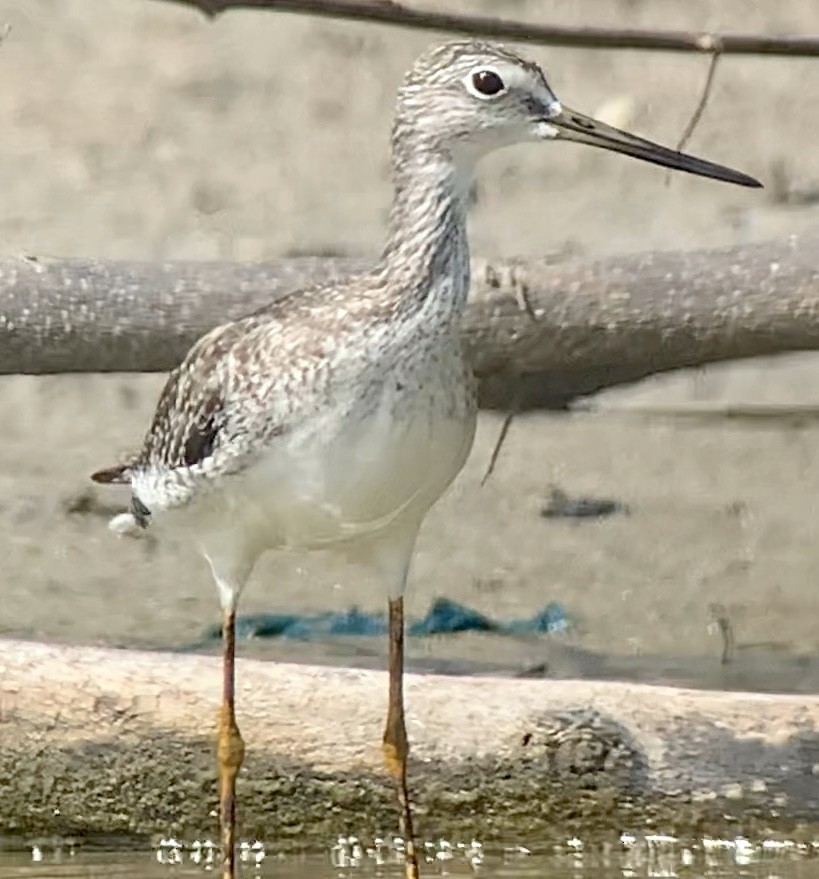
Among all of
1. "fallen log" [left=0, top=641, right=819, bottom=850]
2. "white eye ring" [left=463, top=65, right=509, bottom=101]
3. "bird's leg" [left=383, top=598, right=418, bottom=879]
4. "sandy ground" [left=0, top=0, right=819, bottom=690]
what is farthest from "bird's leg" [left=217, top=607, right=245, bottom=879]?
"sandy ground" [left=0, top=0, right=819, bottom=690]

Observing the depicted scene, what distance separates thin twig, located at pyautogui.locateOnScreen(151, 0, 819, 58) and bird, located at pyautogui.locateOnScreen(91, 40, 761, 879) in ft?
2.61

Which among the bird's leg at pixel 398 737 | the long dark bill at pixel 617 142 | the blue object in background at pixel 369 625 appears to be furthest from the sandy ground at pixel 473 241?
the long dark bill at pixel 617 142

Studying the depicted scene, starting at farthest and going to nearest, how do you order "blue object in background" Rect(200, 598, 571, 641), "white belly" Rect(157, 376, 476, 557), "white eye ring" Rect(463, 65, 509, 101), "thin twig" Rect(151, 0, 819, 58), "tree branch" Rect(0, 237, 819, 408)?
"blue object in background" Rect(200, 598, 571, 641), "tree branch" Rect(0, 237, 819, 408), "thin twig" Rect(151, 0, 819, 58), "white eye ring" Rect(463, 65, 509, 101), "white belly" Rect(157, 376, 476, 557)

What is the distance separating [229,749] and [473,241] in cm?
422

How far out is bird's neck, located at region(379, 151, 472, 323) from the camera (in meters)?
4.94

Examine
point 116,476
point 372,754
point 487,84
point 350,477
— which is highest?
point 487,84

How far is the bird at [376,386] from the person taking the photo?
4879mm

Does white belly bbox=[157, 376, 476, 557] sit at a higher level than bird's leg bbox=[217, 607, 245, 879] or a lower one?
higher

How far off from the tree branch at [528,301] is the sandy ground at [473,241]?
2.82ft

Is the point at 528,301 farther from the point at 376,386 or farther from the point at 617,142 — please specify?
the point at 376,386

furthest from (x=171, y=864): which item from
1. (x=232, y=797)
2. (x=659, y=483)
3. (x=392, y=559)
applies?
(x=659, y=483)

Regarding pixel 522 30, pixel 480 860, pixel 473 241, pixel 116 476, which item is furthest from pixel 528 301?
pixel 473 241

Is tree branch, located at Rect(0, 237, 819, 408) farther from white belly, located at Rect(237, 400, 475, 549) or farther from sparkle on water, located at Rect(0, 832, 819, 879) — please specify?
sparkle on water, located at Rect(0, 832, 819, 879)

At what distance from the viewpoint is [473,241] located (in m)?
9.30
